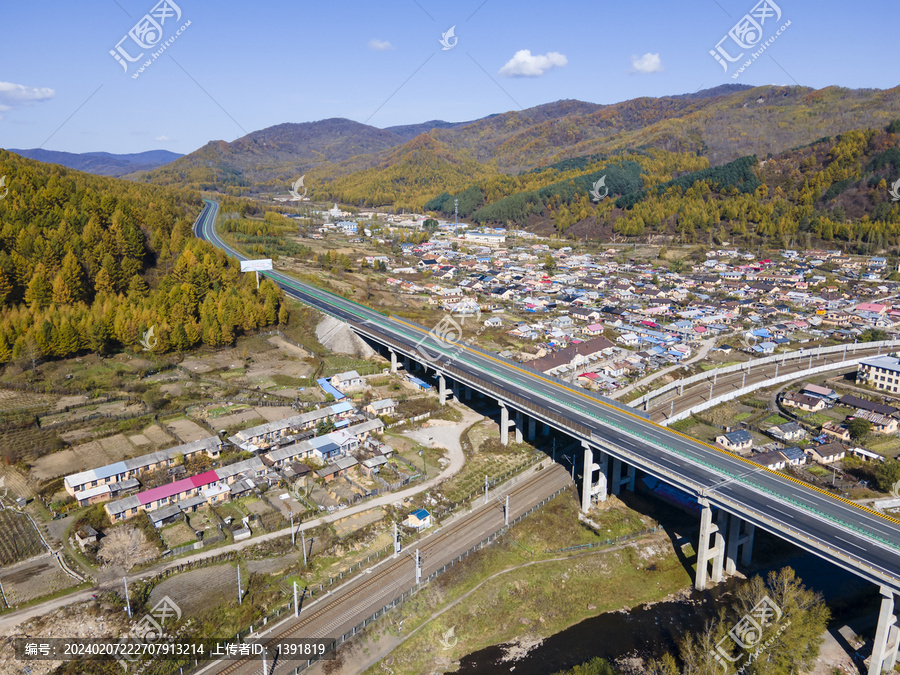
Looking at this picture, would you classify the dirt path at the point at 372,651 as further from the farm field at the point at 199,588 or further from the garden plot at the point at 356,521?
the garden plot at the point at 356,521

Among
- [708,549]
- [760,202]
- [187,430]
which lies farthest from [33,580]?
[760,202]

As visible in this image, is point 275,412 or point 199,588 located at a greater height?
point 275,412

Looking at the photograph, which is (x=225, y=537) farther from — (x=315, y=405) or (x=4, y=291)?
(x=4, y=291)

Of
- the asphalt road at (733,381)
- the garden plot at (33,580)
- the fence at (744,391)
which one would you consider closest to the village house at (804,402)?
the fence at (744,391)

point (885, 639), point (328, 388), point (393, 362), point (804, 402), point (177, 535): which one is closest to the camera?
point (885, 639)

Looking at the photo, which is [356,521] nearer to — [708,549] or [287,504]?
[287,504]

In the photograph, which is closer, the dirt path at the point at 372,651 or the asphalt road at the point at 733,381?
the dirt path at the point at 372,651
